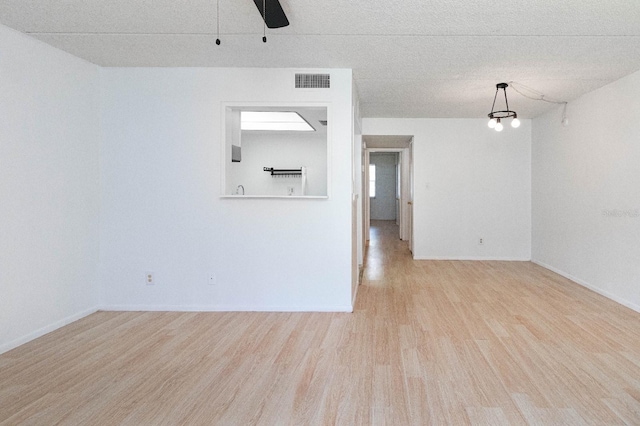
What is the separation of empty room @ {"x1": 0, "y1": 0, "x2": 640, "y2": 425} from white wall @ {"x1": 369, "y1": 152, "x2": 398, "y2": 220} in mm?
9251

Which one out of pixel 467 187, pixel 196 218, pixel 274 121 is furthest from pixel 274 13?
pixel 467 187

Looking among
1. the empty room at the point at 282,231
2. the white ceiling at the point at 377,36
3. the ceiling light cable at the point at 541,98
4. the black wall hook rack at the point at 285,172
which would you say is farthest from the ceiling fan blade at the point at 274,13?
the black wall hook rack at the point at 285,172

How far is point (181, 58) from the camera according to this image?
3744 mm

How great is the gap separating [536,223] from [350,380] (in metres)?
5.38

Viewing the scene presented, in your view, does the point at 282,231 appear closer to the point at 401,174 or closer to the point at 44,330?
the point at 44,330

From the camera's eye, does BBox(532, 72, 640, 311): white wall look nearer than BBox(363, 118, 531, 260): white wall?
Yes

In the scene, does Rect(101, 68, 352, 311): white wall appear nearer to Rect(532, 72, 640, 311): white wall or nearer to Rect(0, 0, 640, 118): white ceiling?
Rect(0, 0, 640, 118): white ceiling

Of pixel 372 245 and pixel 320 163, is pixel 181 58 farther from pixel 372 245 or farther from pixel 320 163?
pixel 372 245


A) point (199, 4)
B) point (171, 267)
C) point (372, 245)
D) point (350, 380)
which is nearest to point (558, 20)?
point (199, 4)

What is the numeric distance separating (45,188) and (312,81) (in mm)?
2539

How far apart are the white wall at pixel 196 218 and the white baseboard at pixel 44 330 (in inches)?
10.5

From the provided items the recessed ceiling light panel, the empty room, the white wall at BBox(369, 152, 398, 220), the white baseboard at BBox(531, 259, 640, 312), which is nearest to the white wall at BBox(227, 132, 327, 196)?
the recessed ceiling light panel

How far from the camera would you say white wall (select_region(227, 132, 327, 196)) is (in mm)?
7574

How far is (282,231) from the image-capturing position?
160 inches
